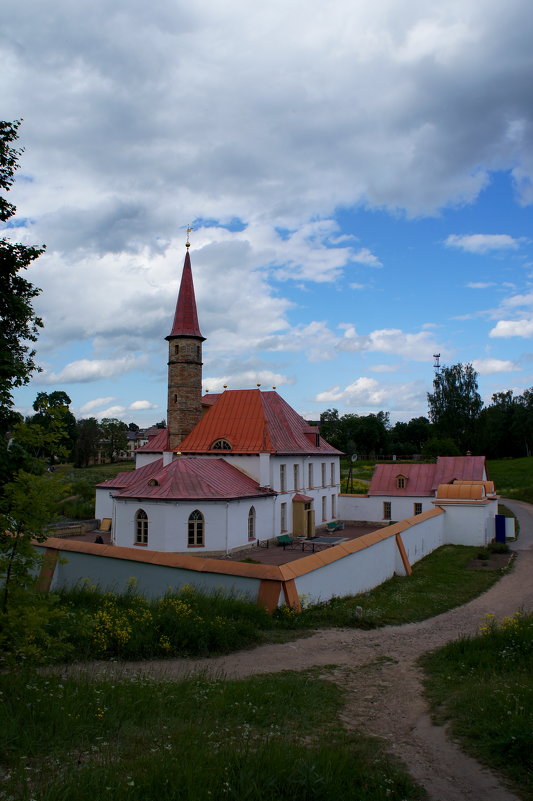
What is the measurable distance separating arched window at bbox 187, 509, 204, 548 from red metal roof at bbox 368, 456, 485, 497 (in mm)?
14299

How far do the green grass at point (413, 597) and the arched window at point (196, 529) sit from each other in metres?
9.06

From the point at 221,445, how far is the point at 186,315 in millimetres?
7829

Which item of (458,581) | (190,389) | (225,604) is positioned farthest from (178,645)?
(190,389)

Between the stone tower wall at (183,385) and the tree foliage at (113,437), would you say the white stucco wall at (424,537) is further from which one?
the tree foliage at (113,437)

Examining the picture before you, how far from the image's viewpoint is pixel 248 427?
31.7 metres

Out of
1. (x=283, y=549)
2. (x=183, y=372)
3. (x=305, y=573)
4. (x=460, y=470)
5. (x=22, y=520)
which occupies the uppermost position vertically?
(x=183, y=372)

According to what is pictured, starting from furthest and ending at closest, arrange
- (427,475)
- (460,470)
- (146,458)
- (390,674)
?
1. (146,458)
2. (427,475)
3. (460,470)
4. (390,674)

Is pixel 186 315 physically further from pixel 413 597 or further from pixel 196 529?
pixel 413 597

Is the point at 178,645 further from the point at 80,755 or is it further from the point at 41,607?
the point at 80,755

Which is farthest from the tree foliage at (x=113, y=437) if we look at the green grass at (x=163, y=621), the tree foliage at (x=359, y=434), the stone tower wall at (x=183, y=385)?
the green grass at (x=163, y=621)

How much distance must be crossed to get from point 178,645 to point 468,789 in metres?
5.75

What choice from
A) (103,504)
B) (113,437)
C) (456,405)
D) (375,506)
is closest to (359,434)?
(456,405)

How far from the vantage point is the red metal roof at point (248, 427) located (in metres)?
30.9

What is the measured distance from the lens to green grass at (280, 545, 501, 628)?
42.0ft
